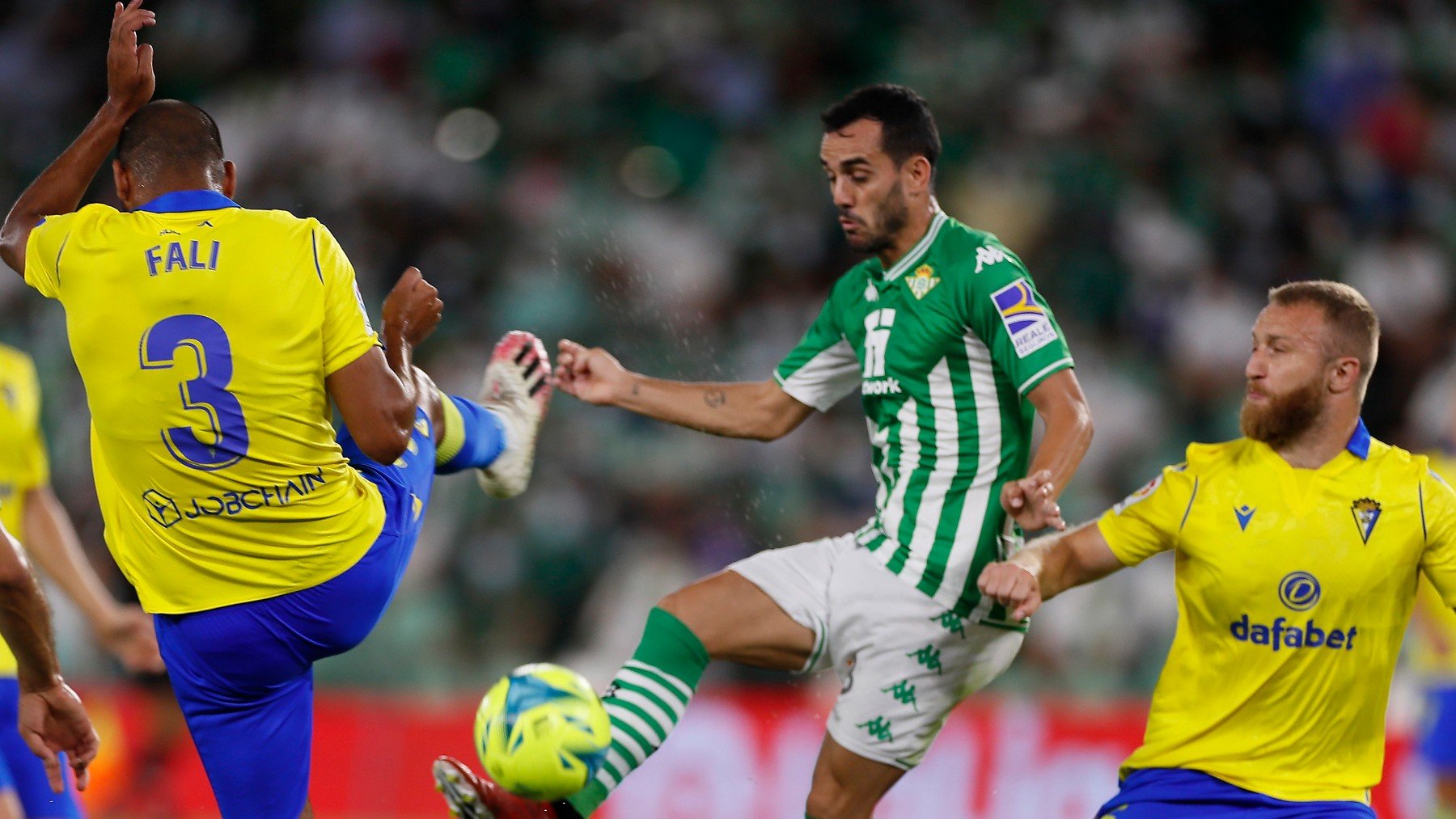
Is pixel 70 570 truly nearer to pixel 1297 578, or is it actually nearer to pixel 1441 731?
pixel 1297 578

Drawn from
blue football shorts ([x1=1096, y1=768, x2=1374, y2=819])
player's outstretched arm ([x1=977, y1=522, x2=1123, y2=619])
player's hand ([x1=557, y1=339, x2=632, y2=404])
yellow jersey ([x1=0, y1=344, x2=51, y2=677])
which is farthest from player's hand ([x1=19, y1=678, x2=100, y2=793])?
blue football shorts ([x1=1096, y1=768, x2=1374, y2=819])

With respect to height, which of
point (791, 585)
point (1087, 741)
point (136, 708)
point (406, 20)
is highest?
point (406, 20)

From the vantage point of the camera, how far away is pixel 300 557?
4227mm

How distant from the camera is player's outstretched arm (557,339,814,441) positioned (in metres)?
5.32

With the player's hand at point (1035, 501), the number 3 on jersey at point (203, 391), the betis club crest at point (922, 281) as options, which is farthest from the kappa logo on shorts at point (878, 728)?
the number 3 on jersey at point (203, 391)

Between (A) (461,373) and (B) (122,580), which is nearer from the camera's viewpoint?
(B) (122,580)

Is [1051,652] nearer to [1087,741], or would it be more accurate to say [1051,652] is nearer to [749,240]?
[1087,741]

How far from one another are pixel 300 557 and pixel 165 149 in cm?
111

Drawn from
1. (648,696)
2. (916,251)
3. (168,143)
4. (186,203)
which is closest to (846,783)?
(648,696)

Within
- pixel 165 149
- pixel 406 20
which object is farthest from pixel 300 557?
pixel 406 20

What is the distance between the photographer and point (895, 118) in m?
4.97

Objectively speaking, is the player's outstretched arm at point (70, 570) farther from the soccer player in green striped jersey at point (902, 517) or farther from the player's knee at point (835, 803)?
the player's knee at point (835, 803)

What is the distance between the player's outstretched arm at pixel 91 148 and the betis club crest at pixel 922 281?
2240 mm

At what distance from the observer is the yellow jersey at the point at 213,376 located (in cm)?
399
